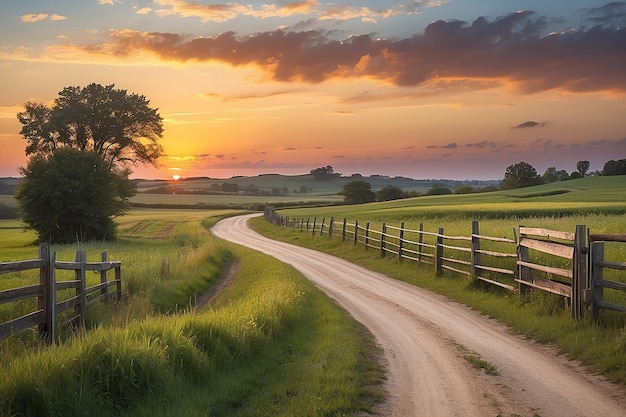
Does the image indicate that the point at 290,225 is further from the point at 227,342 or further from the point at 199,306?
the point at 227,342

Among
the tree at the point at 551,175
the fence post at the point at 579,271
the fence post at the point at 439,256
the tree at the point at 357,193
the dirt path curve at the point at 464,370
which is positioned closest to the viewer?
the dirt path curve at the point at 464,370

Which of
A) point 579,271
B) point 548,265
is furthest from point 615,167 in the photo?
point 579,271

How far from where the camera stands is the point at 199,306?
20.3m

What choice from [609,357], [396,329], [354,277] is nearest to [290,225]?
[354,277]

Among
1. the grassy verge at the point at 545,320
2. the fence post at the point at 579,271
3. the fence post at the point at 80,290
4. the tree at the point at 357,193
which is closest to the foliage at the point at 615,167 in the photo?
the tree at the point at 357,193

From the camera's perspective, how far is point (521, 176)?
144000mm

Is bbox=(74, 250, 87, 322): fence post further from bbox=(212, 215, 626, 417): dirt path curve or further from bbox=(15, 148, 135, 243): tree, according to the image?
bbox=(15, 148, 135, 243): tree

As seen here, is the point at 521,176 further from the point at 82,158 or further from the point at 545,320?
the point at 545,320

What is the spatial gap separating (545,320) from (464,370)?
4115mm

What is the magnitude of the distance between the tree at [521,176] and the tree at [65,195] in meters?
116

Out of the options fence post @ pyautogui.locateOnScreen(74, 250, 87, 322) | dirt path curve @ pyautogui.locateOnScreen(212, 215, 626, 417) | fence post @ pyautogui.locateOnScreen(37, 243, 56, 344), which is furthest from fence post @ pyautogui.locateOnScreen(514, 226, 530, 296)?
fence post @ pyautogui.locateOnScreen(37, 243, 56, 344)

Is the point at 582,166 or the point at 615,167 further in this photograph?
the point at 582,166

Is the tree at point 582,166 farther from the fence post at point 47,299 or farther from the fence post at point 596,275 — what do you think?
the fence post at point 47,299

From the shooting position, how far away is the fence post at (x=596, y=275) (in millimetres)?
11875
